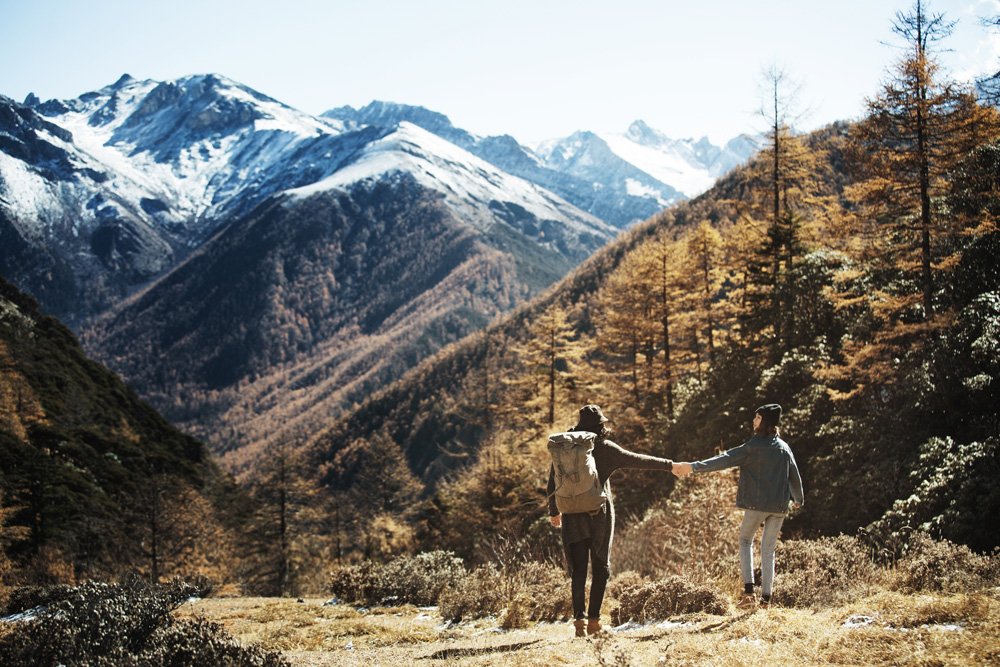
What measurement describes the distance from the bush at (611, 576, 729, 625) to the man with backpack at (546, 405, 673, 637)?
3.11 ft

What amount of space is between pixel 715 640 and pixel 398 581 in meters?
5.76

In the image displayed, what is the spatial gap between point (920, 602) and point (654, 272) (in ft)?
63.4

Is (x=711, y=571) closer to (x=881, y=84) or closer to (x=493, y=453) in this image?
(x=881, y=84)

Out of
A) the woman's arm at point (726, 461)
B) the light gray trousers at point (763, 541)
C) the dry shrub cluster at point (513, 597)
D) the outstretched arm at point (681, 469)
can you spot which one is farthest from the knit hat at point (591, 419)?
the dry shrub cluster at point (513, 597)

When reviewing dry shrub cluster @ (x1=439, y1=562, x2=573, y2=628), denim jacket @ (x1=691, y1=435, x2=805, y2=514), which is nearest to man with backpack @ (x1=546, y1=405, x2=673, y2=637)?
denim jacket @ (x1=691, y1=435, x2=805, y2=514)

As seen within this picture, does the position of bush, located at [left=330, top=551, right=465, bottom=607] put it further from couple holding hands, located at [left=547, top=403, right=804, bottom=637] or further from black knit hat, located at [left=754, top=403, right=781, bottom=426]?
black knit hat, located at [left=754, top=403, right=781, bottom=426]

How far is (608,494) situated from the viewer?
18.1ft

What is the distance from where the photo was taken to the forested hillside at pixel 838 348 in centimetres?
1009

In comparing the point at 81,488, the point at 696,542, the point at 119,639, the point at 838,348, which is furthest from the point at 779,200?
the point at 81,488

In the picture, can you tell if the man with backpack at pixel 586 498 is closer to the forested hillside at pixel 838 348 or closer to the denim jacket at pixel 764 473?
the denim jacket at pixel 764 473

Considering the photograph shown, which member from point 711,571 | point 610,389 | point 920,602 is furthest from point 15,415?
point 920,602

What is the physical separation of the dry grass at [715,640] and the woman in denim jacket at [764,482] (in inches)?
17.3

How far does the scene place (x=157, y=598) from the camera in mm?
5336

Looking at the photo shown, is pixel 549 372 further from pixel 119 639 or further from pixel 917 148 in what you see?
pixel 119 639
